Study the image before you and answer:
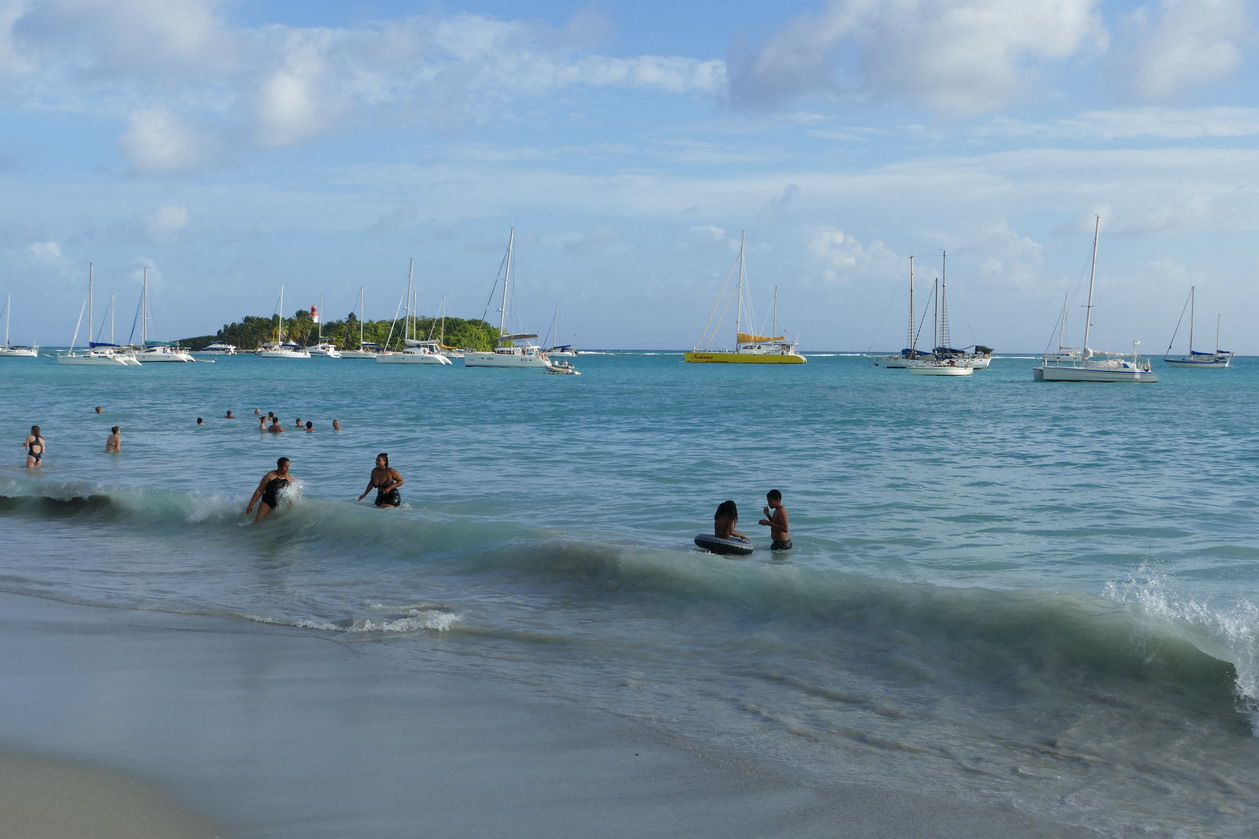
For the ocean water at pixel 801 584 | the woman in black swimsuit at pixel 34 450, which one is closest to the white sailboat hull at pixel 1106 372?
A: the ocean water at pixel 801 584

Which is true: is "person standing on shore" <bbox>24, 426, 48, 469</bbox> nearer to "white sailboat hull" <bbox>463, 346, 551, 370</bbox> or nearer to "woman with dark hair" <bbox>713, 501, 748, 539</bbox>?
"woman with dark hair" <bbox>713, 501, 748, 539</bbox>

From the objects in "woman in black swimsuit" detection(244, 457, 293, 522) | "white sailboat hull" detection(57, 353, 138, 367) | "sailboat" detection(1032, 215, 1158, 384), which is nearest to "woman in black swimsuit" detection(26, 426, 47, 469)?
"woman in black swimsuit" detection(244, 457, 293, 522)

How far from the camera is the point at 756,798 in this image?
6086mm

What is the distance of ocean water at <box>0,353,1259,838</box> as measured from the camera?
23.9 feet

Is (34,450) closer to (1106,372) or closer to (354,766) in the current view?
(354,766)

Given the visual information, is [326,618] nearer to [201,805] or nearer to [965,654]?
[201,805]

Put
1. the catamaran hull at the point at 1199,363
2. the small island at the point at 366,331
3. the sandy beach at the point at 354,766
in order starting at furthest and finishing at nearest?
the small island at the point at 366,331, the catamaran hull at the point at 1199,363, the sandy beach at the point at 354,766

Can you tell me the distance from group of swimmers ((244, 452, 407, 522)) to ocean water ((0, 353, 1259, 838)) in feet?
1.08

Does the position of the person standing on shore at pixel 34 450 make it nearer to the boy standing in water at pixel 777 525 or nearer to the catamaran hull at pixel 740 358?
the boy standing in water at pixel 777 525

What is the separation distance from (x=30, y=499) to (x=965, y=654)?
677 inches

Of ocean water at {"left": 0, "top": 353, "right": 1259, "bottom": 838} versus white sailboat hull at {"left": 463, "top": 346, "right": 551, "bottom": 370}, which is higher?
white sailboat hull at {"left": 463, "top": 346, "right": 551, "bottom": 370}

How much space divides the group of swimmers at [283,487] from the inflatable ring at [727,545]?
6634mm

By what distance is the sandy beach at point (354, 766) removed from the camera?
5.61 metres

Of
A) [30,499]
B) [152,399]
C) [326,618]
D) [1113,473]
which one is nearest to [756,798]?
[326,618]
